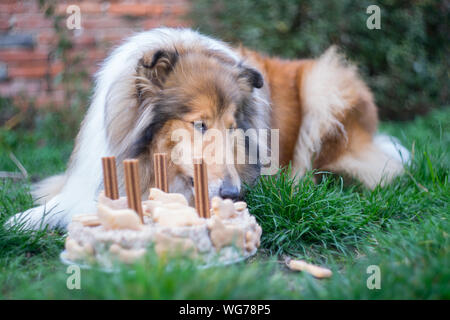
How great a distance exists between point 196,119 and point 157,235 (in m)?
0.88

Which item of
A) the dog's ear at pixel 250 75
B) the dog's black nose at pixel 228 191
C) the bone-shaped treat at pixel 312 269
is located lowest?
the bone-shaped treat at pixel 312 269

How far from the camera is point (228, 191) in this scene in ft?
7.60

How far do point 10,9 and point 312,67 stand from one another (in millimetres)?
3990

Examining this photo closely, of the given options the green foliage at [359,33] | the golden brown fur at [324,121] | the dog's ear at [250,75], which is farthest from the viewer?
the green foliage at [359,33]

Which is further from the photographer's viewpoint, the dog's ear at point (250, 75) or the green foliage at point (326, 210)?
the dog's ear at point (250, 75)

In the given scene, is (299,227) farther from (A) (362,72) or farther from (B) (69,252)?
(A) (362,72)

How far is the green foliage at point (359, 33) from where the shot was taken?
5.72 metres

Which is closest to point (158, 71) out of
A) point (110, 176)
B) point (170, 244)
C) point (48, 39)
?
point (110, 176)

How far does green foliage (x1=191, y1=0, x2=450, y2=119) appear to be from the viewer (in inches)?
225

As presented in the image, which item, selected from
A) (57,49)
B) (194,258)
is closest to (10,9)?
(57,49)

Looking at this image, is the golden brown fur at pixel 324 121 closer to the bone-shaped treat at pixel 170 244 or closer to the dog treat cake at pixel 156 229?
the dog treat cake at pixel 156 229

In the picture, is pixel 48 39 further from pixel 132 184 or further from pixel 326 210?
pixel 326 210

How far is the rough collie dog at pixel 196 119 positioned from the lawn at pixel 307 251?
23cm

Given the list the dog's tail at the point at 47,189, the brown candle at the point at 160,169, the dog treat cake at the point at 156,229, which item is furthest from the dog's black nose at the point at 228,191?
the dog's tail at the point at 47,189
